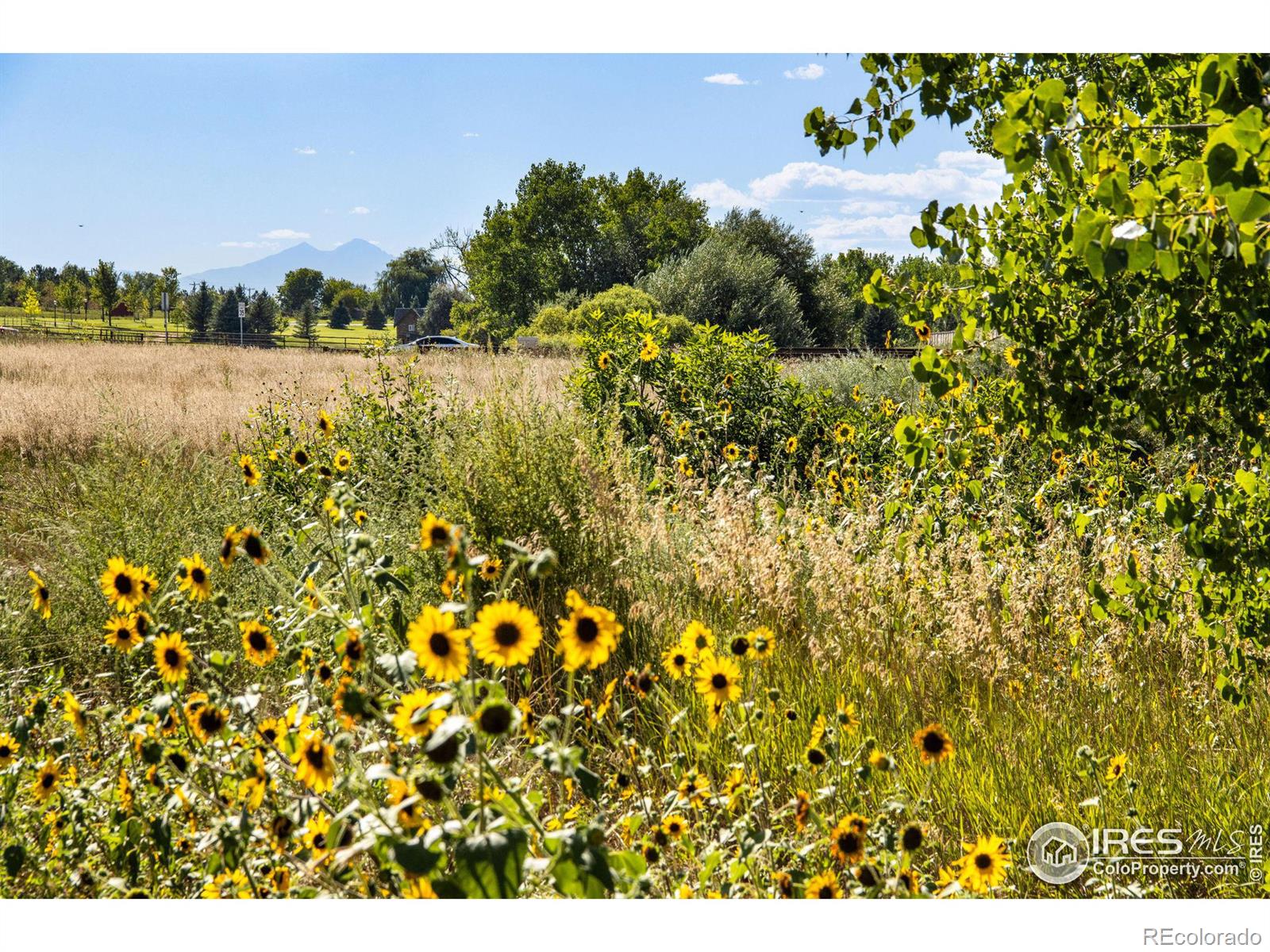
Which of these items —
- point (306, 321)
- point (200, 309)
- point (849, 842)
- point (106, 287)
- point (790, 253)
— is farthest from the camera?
point (306, 321)

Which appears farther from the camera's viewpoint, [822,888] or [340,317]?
[340,317]

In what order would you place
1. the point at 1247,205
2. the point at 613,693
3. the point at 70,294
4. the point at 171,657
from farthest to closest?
1. the point at 70,294
2. the point at 613,693
3. the point at 171,657
4. the point at 1247,205

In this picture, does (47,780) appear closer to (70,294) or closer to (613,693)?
(613,693)

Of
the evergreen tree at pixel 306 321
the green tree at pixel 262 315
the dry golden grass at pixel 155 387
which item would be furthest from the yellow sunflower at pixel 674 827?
the evergreen tree at pixel 306 321

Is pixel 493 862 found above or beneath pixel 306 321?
beneath

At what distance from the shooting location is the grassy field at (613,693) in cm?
140

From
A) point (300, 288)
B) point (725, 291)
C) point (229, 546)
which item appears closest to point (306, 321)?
point (300, 288)

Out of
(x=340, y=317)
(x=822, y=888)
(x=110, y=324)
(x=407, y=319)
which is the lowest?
(x=822, y=888)

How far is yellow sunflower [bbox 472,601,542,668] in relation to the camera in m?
1.18

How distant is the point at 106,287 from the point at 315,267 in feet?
32.5

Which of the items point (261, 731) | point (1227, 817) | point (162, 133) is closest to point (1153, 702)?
point (1227, 817)

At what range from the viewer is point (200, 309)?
25641 millimetres
